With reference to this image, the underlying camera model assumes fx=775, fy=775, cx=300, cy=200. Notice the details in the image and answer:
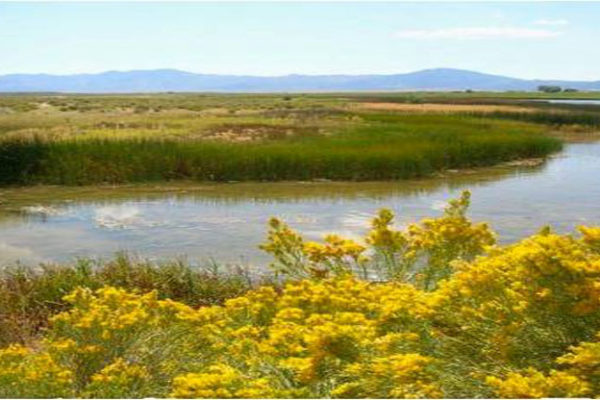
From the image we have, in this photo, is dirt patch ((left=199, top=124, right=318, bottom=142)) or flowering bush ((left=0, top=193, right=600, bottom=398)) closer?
flowering bush ((left=0, top=193, right=600, bottom=398))

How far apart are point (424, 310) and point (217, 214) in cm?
1470

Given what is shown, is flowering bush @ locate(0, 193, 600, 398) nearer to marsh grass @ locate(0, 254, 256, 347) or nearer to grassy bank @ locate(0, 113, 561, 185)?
marsh grass @ locate(0, 254, 256, 347)

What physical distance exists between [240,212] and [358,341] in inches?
595

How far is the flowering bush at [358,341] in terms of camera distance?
342 cm

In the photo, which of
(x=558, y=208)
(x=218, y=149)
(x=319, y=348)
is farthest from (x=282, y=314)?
(x=218, y=149)

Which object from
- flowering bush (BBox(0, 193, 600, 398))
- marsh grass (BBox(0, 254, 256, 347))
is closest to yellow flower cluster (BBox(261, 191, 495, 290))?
flowering bush (BBox(0, 193, 600, 398))

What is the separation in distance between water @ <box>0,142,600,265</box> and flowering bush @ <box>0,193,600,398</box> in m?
8.29

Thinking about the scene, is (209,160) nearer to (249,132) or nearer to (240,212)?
(240,212)

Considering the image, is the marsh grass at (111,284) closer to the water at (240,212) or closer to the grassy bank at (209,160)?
the water at (240,212)

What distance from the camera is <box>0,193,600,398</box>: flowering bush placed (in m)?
3.42

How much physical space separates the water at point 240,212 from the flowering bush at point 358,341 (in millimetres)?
8289

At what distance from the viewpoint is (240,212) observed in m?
18.7

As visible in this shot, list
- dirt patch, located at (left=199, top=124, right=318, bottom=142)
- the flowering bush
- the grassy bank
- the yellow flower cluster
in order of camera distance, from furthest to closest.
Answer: dirt patch, located at (left=199, top=124, right=318, bottom=142) → the grassy bank → the yellow flower cluster → the flowering bush

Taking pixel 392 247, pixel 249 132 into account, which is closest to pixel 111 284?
pixel 392 247
